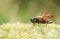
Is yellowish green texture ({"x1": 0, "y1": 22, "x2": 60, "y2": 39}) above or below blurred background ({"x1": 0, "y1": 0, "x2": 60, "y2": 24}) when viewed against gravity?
below

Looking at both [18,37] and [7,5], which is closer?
[18,37]

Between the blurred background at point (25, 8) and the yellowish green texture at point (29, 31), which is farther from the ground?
the blurred background at point (25, 8)

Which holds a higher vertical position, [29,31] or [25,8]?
[25,8]

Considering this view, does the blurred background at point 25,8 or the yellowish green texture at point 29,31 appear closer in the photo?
the yellowish green texture at point 29,31

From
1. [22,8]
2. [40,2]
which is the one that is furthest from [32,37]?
[40,2]

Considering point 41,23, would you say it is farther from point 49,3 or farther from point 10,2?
point 49,3

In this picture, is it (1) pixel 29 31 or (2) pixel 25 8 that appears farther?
(2) pixel 25 8

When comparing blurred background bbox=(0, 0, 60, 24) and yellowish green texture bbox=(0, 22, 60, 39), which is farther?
blurred background bbox=(0, 0, 60, 24)

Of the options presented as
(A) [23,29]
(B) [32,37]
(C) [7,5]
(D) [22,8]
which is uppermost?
(C) [7,5]
